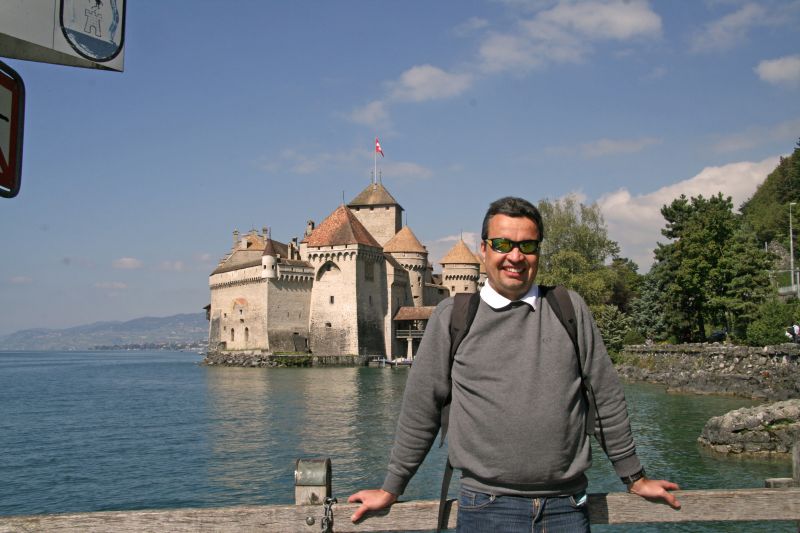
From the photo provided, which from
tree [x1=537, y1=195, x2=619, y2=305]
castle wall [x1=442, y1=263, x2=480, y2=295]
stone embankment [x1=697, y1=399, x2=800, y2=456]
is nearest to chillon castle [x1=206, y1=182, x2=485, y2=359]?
castle wall [x1=442, y1=263, x2=480, y2=295]

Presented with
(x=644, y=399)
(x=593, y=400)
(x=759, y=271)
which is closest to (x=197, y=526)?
(x=593, y=400)

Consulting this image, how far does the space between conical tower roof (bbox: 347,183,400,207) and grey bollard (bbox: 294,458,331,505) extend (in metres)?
67.3

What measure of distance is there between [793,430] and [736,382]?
13349 millimetres

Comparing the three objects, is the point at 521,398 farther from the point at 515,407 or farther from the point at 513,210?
the point at 513,210

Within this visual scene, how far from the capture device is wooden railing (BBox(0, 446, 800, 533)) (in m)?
3.43

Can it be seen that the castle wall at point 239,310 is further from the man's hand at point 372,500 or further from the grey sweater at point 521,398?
the grey sweater at point 521,398

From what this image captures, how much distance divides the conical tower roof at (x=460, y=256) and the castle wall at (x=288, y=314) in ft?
48.5

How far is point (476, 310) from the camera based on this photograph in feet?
10.8

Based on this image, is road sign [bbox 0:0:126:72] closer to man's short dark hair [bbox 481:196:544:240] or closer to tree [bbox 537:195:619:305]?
man's short dark hair [bbox 481:196:544:240]

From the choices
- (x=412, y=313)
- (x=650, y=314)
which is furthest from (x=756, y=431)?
(x=412, y=313)

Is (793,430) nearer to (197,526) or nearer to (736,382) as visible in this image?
(736,382)

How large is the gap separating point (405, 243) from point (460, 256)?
6.21 metres

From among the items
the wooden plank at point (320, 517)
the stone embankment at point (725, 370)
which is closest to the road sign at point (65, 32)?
the wooden plank at point (320, 517)

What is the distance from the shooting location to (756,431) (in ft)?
53.3
